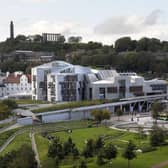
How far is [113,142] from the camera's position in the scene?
103 ft

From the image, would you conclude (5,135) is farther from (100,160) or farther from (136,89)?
(136,89)

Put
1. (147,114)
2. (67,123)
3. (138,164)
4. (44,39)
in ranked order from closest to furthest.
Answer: (138,164)
(67,123)
(147,114)
(44,39)

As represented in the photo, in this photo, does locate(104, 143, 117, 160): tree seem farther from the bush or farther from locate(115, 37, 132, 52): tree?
locate(115, 37, 132, 52): tree

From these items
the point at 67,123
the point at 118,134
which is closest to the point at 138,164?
the point at 118,134

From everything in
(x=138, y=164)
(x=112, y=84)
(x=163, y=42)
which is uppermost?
(x=163, y=42)

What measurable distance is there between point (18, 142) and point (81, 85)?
24161 mm

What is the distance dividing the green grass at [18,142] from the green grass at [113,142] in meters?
0.73

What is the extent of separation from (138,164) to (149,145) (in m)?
5.19

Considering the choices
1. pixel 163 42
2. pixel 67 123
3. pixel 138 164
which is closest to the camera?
pixel 138 164

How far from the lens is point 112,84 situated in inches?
2175

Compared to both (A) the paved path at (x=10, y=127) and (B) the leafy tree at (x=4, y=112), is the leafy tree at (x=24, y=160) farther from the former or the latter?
(B) the leafy tree at (x=4, y=112)

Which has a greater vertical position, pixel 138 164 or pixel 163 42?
pixel 163 42

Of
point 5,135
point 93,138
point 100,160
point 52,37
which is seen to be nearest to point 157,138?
point 93,138

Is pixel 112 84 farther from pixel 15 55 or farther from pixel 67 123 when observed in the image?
pixel 15 55
